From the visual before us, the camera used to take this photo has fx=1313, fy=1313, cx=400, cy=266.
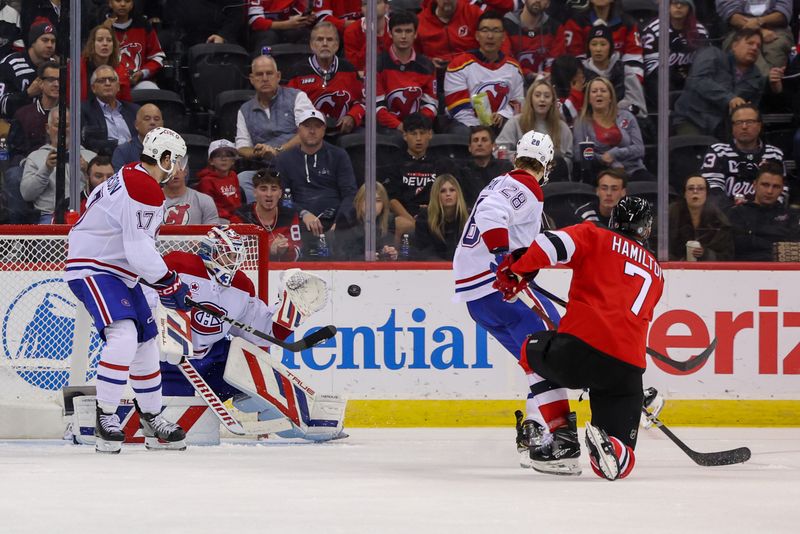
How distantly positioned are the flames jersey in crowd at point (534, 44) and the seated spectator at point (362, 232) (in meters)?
1.01

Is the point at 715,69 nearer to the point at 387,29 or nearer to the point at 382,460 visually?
the point at 387,29

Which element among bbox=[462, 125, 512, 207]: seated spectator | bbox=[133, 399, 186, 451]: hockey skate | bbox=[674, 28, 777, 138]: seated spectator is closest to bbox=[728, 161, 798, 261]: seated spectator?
bbox=[674, 28, 777, 138]: seated spectator

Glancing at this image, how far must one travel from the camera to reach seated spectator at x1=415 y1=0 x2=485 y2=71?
6.71 metres

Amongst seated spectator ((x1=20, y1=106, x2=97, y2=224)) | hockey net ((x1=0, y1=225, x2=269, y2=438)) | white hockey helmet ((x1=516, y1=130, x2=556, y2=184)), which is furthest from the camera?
seated spectator ((x1=20, y1=106, x2=97, y2=224))

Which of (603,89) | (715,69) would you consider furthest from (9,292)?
(715,69)

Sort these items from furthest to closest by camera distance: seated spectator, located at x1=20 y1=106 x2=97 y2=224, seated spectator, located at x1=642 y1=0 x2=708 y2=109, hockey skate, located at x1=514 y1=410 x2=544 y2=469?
seated spectator, located at x1=642 y1=0 x2=708 y2=109, seated spectator, located at x1=20 y1=106 x2=97 y2=224, hockey skate, located at x1=514 y1=410 x2=544 y2=469

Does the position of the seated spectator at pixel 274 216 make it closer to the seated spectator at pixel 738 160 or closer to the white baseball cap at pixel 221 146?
the white baseball cap at pixel 221 146

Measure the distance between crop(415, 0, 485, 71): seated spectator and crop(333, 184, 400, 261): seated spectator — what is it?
80 cm

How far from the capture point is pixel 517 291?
14.2ft

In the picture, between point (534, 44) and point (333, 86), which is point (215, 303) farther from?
point (534, 44)

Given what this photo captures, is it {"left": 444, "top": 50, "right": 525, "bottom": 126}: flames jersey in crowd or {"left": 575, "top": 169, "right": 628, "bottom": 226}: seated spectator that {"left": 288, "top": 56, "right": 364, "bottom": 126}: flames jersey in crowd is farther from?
{"left": 575, "top": 169, "right": 628, "bottom": 226}: seated spectator

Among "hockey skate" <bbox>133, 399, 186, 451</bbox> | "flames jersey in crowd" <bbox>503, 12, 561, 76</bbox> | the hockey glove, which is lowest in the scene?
"hockey skate" <bbox>133, 399, 186, 451</bbox>

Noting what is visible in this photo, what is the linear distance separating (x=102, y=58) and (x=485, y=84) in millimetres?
1941

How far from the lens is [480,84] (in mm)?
6707
